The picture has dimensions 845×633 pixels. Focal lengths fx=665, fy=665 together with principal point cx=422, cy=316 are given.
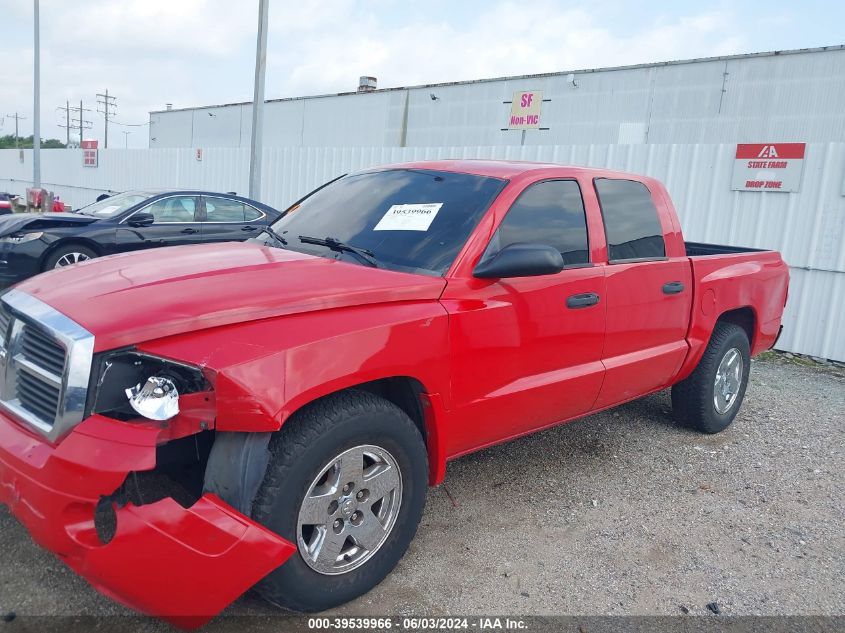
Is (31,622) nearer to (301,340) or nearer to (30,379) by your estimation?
(30,379)

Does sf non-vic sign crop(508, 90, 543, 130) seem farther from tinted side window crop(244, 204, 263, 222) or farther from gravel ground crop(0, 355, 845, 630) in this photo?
gravel ground crop(0, 355, 845, 630)

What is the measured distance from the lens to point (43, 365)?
235 centimetres

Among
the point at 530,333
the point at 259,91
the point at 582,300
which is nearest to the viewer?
the point at 530,333

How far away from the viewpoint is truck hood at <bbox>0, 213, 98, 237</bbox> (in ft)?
27.5

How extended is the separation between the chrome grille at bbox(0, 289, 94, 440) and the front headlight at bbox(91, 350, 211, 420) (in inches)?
2.2

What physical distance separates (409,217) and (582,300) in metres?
1.04

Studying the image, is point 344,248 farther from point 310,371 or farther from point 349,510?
point 349,510

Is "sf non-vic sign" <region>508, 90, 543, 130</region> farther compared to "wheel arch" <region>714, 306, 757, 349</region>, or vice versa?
"sf non-vic sign" <region>508, 90, 543, 130</region>

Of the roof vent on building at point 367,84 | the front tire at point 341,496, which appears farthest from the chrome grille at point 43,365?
the roof vent on building at point 367,84

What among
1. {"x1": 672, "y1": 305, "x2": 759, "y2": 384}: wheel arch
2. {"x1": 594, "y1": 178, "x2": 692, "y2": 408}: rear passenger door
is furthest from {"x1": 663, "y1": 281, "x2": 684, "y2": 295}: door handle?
{"x1": 672, "y1": 305, "x2": 759, "y2": 384}: wheel arch

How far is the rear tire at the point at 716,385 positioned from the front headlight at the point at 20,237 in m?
7.64

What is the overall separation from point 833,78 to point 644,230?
20.5m

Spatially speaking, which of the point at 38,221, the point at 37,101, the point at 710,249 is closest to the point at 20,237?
the point at 38,221

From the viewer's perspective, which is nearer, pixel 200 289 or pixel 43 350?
pixel 43 350
